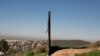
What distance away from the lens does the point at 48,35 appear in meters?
23.8

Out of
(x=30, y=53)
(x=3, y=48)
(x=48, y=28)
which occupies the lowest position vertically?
(x=3, y=48)

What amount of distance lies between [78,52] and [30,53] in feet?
29.7

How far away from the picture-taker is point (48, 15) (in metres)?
23.3

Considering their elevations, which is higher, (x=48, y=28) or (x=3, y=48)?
(x=48, y=28)

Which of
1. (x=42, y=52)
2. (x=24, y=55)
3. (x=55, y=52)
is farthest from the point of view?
(x=24, y=55)

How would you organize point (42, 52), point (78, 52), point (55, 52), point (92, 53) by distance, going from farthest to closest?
1. point (42, 52)
2. point (55, 52)
3. point (78, 52)
4. point (92, 53)

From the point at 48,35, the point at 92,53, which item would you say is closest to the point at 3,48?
the point at 48,35

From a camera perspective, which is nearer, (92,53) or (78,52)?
(92,53)

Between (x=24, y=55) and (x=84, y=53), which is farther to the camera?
(x=24, y=55)

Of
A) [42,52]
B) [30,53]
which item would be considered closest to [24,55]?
[30,53]

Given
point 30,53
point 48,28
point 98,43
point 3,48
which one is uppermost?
point 48,28

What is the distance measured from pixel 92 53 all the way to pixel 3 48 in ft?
158

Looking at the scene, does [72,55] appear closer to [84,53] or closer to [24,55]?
[84,53]

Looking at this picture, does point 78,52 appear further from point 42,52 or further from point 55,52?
point 42,52
